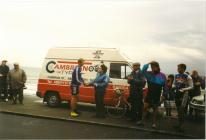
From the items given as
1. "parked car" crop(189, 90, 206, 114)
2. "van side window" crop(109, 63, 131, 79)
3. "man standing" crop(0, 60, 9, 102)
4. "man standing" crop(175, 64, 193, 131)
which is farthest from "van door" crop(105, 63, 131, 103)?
"man standing" crop(0, 60, 9, 102)

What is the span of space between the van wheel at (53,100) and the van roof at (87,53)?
160 cm

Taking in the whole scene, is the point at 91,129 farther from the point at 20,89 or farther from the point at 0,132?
the point at 20,89

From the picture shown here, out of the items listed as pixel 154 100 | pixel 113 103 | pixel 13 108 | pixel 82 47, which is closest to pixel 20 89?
pixel 13 108

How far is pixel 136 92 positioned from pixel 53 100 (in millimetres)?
4263

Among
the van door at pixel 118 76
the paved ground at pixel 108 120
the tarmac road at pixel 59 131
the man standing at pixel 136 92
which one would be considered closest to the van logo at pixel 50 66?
the paved ground at pixel 108 120

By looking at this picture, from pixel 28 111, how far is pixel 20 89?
8.13 feet

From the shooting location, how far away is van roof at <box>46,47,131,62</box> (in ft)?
44.5

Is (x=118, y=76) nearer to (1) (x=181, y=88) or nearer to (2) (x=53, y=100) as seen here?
(2) (x=53, y=100)

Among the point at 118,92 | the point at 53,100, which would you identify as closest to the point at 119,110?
the point at 118,92

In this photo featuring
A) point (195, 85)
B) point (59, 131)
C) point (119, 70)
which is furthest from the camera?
point (195, 85)

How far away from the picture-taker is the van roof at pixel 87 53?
13559 millimetres

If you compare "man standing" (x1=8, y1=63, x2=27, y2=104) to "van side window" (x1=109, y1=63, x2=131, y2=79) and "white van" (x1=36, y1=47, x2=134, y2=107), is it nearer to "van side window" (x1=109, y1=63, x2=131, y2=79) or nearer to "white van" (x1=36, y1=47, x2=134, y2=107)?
"white van" (x1=36, y1=47, x2=134, y2=107)

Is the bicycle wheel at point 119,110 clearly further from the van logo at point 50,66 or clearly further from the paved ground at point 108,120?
the van logo at point 50,66

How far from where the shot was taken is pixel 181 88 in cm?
1030
